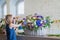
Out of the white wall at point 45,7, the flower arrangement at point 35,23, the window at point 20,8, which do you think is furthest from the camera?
the window at point 20,8

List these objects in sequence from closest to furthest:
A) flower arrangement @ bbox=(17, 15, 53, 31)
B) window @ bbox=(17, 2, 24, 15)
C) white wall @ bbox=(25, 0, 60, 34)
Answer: flower arrangement @ bbox=(17, 15, 53, 31)
white wall @ bbox=(25, 0, 60, 34)
window @ bbox=(17, 2, 24, 15)

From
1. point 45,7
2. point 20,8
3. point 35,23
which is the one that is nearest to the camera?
point 35,23

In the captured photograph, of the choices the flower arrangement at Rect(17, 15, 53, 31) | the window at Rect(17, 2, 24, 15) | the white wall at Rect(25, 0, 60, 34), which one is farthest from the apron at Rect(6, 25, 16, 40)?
Result: the window at Rect(17, 2, 24, 15)

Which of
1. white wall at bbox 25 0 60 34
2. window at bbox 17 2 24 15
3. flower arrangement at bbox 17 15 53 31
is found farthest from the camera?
window at bbox 17 2 24 15

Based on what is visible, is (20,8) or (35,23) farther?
(20,8)

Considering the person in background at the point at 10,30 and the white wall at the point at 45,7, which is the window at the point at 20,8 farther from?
the person in background at the point at 10,30

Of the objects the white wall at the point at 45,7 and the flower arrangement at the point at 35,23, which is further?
the white wall at the point at 45,7

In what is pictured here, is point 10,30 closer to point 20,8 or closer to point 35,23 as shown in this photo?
point 35,23

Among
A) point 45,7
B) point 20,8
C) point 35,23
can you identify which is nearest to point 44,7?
point 45,7


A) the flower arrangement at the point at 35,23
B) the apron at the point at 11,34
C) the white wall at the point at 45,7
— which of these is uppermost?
the white wall at the point at 45,7

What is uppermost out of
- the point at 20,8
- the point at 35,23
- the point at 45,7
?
the point at 20,8

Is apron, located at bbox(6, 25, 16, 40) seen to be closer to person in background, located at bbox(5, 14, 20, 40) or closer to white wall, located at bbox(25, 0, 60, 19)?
person in background, located at bbox(5, 14, 20, 40)

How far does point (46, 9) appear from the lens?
14.6 feet

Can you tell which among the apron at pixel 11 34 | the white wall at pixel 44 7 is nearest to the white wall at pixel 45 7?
the white wall at pixel 44 7
